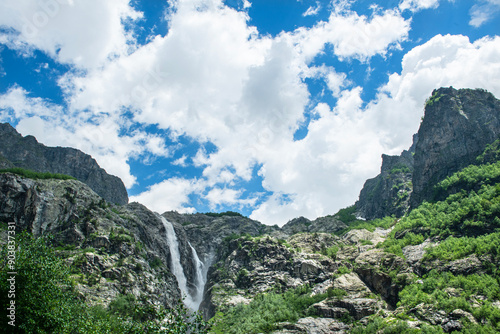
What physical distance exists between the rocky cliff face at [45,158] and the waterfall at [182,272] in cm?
8082

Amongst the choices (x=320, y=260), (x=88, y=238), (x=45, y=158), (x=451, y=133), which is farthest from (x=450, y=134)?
(x=45, y=158)

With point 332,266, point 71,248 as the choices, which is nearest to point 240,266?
point 332,266

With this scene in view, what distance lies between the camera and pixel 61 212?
277 ft

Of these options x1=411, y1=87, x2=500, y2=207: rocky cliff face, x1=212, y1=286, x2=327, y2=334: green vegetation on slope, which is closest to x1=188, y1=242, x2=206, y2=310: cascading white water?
x1=212, y1=286, x2=327, y2=334: green vegetation on slope

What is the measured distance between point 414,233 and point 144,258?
9494cm

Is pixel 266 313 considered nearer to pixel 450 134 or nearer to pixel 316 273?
pixel 316 273

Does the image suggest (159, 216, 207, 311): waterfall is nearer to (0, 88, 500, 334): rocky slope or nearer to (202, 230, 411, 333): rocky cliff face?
(0, 88, 500, 334): rocky slope

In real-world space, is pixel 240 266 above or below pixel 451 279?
above

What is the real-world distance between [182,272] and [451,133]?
5629 inches

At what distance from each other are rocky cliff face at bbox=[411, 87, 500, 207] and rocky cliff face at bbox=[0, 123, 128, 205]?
609 ft

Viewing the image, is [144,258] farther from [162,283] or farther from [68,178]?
[68,178]

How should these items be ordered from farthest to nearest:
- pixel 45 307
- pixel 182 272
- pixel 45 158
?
pixel 45 158, pixel 182 272, pixel 45 307

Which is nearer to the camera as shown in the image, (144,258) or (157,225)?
(144,258)

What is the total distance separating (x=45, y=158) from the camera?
589 ft
